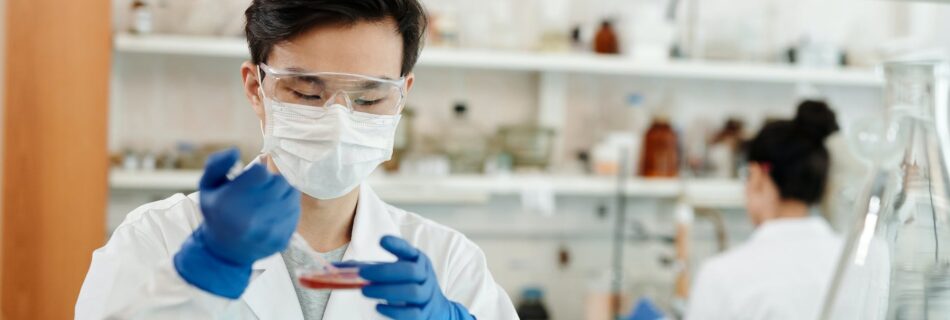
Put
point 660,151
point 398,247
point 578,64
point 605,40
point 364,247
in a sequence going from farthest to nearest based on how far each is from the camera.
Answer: point 660,151 < point 605,40 < point 578,64 < point 364,247 < point 398,247

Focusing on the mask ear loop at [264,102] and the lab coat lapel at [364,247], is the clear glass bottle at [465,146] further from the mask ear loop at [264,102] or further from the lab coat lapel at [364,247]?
the mask ear loop at [264,102]

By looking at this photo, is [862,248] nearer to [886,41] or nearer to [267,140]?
[267,140]

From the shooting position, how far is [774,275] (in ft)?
6.86

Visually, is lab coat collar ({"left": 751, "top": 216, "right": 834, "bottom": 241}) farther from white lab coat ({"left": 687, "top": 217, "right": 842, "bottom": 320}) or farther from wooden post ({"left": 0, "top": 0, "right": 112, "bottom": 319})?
wooden post ({"left": 0, "top": 0, "right": 112, "bottom": 319})

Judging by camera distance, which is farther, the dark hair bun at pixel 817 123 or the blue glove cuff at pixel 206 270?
the dark hair bun at pixel 817 123

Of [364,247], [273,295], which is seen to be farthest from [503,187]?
[273,295]

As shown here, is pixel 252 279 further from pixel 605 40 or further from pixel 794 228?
pixel 605 40

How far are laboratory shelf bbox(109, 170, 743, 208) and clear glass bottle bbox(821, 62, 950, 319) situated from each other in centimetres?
149

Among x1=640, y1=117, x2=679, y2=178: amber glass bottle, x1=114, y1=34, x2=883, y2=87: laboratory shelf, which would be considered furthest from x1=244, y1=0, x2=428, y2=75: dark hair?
x1=640, y1=117, x2=679, y2=178: amber glass bottle

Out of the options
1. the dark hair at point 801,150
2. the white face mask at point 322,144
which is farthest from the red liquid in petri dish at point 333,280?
the dark hair at point 801,150

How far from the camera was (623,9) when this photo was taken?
2.73m

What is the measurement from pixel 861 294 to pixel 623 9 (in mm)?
1836

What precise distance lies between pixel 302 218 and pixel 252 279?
30 cm

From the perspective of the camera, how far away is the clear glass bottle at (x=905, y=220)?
3.21ft
